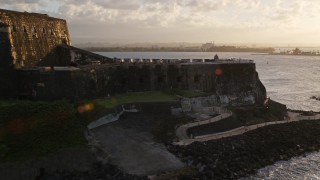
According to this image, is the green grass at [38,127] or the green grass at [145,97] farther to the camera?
the green grass at [145,97]

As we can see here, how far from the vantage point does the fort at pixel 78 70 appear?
29.2 metres

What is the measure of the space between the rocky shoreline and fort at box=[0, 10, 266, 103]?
24.4 ft

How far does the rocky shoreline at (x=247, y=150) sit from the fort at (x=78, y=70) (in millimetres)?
7449

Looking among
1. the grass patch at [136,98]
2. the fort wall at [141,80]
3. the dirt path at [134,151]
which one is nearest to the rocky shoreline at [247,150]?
the dirt path at [134,151]

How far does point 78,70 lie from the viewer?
99.1 feet

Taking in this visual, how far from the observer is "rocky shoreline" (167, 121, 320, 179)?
25.1m

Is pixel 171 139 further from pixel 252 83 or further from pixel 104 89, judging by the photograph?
pixel 252 83

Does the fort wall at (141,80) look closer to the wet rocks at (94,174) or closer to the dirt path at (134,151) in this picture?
the dirt path at (134,151)

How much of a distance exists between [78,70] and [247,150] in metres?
13.4

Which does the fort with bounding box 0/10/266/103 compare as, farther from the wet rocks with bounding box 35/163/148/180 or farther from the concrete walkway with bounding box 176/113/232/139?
the wet rocks with bounding box 35/163/148/180

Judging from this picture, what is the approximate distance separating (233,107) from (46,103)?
58.6 feet

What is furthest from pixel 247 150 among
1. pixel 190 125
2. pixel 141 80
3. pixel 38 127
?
pixel 38 127

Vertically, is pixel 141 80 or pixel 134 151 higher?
pixel 141 80

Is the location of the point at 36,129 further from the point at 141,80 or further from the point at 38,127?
the point at 141,80
